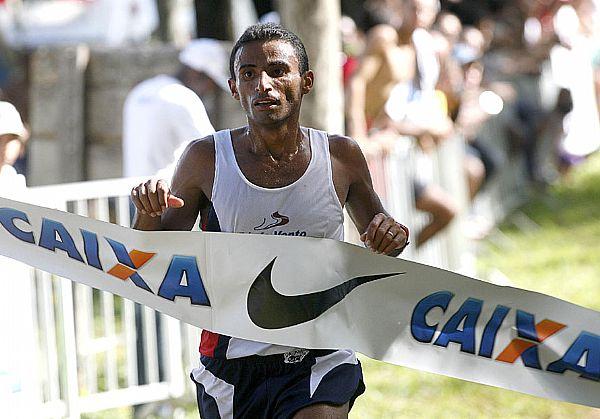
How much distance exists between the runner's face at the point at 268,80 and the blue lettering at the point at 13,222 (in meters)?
0.81

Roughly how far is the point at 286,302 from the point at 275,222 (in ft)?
0.82

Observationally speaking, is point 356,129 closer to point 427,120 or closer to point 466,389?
point 427,120

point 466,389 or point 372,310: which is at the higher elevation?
point 372,310

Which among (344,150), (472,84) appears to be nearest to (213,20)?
(472,84)

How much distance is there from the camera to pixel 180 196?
3939 mm

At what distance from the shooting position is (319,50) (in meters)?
7.20

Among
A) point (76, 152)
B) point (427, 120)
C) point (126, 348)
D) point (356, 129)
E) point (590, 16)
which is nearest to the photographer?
point (126, 348)

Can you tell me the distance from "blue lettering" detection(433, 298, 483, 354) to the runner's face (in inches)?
31.9

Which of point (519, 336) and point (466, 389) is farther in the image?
point (466, 389)

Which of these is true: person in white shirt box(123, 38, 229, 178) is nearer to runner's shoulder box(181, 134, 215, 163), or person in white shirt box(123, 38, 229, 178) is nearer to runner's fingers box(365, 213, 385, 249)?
runner's shoulder box(181, 134, 215, 163)

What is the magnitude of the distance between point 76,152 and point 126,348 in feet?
12.4

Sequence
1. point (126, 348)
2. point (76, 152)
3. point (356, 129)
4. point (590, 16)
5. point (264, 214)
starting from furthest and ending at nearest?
1. point (590, 16)
2. point (76, 152)
3. point (356, 129)
4. point (126, 348)
5. point (264, 214)

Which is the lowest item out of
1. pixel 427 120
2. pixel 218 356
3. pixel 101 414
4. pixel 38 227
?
pixel 101 414

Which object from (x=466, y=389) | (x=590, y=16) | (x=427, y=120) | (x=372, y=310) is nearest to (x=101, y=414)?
(x=466, y=389)
